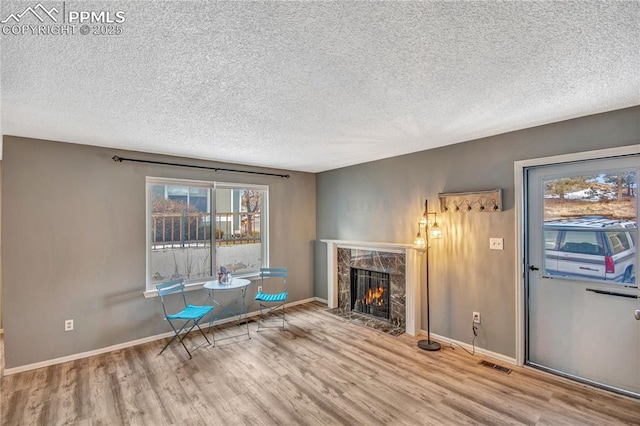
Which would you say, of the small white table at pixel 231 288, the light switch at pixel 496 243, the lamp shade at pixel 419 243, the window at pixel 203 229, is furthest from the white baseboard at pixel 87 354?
the light switch at pixel 496 243

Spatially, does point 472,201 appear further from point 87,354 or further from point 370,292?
point 87,354

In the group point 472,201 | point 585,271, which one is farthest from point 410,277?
point 585,271

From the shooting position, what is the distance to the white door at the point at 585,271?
8.32 feet

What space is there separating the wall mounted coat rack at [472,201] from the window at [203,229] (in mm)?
2918

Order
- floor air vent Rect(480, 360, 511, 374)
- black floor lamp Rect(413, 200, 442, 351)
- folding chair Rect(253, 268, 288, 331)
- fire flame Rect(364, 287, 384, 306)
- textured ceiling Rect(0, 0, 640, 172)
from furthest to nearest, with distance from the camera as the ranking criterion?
fire flame Rect(364, 287, 384, 306)
folding chair Rect(253, 268, 288, 331)
black floor lamp Rect(413, 200, 442, 351)
floor air vent Rect(480, 360, 511, 374)
textured ceiling Rect(0, 0, 640, 172)

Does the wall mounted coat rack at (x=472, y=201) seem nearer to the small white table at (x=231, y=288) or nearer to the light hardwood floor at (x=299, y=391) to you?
the light hardwood floor at (x=299, y=391)

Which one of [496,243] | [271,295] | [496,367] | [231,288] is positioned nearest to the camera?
[496,367]

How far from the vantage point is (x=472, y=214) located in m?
3.46

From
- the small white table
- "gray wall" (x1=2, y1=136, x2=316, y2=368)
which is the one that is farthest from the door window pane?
"gray wall" (x1=2, y1=136, x2=316, y2=368)

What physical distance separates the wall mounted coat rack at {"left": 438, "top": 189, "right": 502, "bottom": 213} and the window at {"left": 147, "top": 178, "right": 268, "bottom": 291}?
2.92 metres

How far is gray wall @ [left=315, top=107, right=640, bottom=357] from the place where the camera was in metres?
2.79

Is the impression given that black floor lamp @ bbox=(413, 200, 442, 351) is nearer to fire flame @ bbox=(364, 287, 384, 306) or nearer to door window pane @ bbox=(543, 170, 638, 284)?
fire flame @ bbox=(364, 287, 384, 306)

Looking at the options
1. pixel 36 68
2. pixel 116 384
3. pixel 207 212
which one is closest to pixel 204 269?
pixel 207 212

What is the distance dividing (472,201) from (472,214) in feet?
0.51
